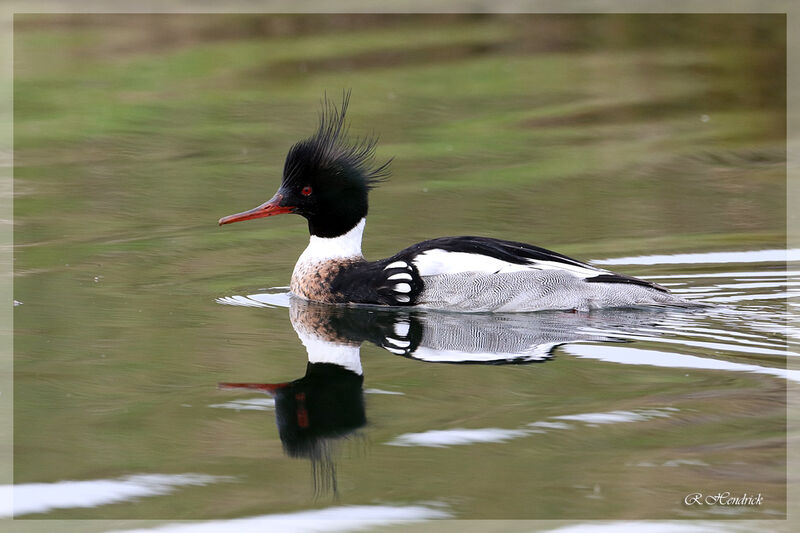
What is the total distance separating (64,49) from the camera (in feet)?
62.6

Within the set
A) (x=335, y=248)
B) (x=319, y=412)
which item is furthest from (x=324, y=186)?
(x=319, y=412)

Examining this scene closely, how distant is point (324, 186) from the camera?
9.23 meters

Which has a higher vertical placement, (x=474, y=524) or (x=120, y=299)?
(x=120, y=299)

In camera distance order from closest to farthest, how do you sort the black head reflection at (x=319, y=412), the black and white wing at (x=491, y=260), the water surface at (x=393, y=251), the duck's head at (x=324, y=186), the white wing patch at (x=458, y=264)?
the water surface at (x=393, y=251), the black head reflection at (x=319, y=412), the black and white wing at (x=491, y=260), the white wing patch at (x=458, y=264), the duck's head at (x=324, y=186)

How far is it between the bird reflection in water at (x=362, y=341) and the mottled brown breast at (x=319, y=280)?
0.07 metres

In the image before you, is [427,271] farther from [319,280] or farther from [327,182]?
[327,182]

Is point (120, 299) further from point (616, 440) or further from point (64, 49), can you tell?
point (64, 49)

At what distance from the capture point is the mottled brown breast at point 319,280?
901 cm

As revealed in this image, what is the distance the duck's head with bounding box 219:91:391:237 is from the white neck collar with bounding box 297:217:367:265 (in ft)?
0.13

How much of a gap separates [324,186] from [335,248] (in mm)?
464

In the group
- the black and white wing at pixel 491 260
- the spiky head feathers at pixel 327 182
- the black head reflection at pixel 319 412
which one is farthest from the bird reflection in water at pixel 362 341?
the spiky head feathers at pixel 327 182

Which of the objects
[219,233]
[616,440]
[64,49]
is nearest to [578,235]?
[219,233]

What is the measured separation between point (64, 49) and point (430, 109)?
21.0ft

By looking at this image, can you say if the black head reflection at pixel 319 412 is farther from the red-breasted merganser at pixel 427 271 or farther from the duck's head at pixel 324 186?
the duck's head at pixel 324 186
